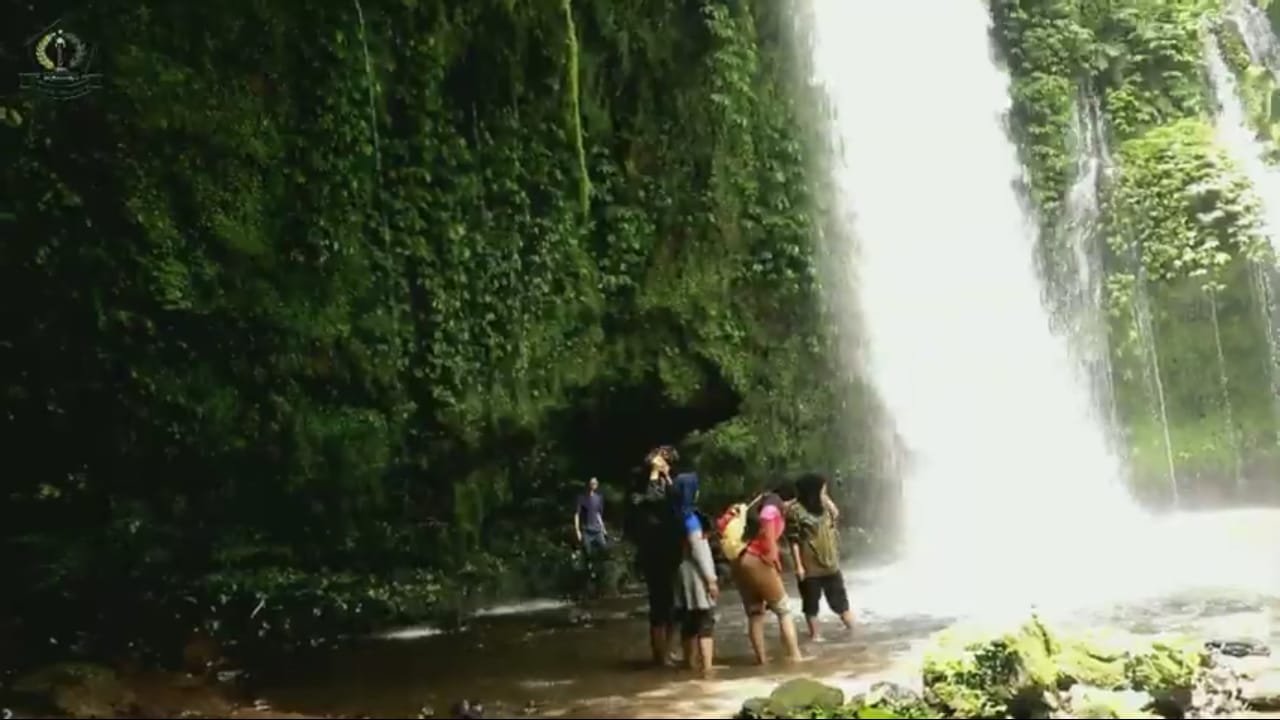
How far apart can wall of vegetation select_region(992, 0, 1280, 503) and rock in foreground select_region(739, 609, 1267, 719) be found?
14346 millimetres

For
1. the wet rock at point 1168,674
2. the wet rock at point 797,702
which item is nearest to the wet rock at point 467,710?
the wet rock at point 797,702

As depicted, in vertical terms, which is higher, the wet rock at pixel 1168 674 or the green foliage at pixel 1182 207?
the green foliage at pixel 1182 207

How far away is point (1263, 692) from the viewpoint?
23.0 feet

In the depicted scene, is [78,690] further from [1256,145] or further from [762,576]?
[1256,145]

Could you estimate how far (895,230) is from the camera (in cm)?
1952

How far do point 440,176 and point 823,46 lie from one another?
830 cm

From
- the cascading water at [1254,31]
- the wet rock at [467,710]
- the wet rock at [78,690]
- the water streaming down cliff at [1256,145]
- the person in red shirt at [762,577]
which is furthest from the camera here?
the cascading water at [1254,31]

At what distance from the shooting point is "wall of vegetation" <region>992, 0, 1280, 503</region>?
20.7 m

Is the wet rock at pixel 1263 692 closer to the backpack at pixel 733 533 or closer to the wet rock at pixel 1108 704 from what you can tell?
the wet rock at pixel 1108 704

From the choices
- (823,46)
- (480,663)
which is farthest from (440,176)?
(823,46)

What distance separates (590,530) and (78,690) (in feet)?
22.9

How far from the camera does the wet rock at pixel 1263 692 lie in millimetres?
6746

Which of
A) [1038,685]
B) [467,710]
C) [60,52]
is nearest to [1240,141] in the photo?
[1038,685]

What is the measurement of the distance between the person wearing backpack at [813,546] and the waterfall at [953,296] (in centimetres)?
737
